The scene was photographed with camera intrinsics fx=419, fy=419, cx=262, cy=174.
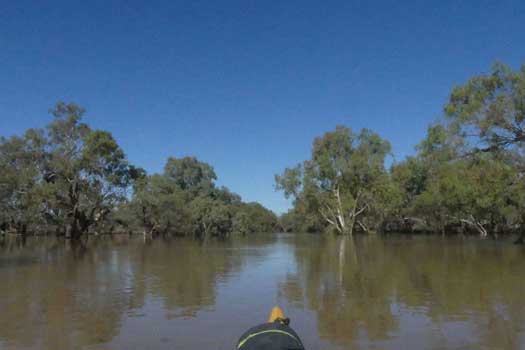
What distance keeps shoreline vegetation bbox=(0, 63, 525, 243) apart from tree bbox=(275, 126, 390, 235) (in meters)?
0.15

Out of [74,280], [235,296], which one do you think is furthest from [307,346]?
[74,280]

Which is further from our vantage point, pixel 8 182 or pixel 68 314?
pixel 8 182

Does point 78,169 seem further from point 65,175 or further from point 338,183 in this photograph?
point 338,183

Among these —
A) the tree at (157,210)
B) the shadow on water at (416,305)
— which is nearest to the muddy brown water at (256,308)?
the shadow on water at (416,305)

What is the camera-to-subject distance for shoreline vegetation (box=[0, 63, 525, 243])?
27031mm

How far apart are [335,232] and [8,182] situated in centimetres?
5118

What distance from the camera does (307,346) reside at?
635 cm

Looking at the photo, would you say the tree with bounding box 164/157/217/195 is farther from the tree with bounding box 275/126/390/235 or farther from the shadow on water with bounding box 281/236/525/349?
the shadow on water with bounding box 281/236/525/349

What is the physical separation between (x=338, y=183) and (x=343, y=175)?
1.64 meters

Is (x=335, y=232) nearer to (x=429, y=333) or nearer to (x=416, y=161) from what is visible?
(x=416, y=161)

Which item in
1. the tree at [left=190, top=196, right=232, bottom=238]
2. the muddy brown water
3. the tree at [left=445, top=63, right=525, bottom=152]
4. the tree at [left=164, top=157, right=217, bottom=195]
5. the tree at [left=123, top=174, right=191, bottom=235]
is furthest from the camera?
the tree at [left=164, top=157, right=217, bottom=195]

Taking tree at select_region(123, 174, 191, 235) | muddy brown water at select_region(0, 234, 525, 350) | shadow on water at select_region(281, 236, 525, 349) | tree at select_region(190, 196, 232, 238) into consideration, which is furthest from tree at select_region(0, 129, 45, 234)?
shadow on water at select_region(281, 236, 525, 349)

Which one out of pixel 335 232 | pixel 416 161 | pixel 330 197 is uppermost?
pixel 416 161

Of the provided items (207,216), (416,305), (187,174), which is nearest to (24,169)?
(207,216)
